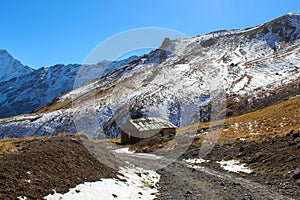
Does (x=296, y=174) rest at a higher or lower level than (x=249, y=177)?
higher

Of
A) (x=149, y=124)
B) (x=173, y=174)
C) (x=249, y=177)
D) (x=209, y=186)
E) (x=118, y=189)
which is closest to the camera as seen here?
(x=118, y=189)

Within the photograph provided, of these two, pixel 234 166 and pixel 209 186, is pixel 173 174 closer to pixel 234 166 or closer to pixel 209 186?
pixel 209 186

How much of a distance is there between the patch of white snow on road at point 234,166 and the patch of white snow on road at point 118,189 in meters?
7.79

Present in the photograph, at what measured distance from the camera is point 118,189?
15352mm

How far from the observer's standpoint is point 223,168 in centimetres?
2528

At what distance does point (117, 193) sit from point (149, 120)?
47.7 meters

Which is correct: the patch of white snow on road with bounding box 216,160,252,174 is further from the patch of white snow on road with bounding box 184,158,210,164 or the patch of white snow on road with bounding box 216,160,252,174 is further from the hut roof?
the hut roof

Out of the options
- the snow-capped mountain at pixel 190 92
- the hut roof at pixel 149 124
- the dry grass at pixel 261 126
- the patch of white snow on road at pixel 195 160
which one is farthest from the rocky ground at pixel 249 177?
the snow-capped mountain at pixel 190 92

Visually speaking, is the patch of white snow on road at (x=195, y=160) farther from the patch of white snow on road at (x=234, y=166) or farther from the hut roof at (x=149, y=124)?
the hut roof at (x=149, y=124)

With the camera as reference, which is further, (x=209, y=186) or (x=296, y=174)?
(x=209, y=186)

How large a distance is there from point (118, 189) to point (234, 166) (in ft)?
45.7

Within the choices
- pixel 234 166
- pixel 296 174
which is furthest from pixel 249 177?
pixel 234 166

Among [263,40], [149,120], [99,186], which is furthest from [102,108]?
[263,40]

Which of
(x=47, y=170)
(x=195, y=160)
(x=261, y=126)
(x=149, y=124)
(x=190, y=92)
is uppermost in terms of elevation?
(x=190, y=92)
